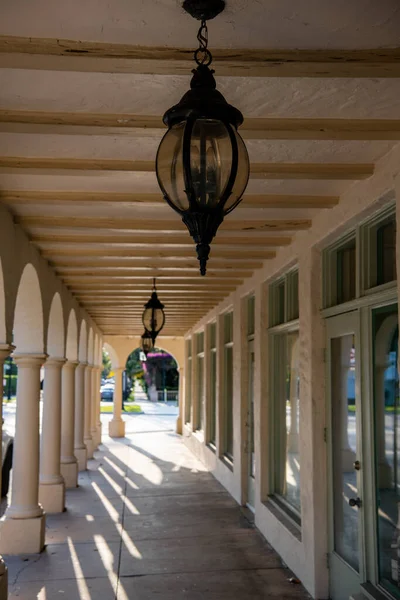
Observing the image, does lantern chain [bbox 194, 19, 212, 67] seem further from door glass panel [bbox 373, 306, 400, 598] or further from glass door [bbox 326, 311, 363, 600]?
glass door [bbox 326, 311, 363, 600]

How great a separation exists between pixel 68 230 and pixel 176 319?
9.56 m

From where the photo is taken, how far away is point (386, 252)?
14.8ft

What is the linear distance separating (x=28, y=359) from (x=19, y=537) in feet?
6.60

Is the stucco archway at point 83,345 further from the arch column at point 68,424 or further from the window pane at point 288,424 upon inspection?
the window pane at point 288,424

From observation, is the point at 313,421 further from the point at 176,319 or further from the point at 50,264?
the point at 176,319

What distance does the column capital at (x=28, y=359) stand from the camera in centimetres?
723

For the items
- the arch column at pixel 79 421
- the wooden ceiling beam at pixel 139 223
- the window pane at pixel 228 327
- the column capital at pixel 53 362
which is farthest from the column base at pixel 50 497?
the wooden ceiling beam at pixel 139 223

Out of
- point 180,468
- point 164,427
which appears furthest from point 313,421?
point 164,427

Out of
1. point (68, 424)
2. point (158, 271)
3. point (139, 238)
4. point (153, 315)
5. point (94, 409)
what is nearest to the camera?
point (139, 238)

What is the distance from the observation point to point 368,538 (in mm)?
4582

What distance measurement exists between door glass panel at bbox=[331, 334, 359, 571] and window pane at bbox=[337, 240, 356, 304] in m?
0.36

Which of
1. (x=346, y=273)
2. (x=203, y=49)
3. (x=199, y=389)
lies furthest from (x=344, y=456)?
(x=199, y=389)

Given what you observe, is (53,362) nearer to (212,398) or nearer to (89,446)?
(212,398)

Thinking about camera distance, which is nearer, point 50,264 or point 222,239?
point 222,239
